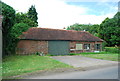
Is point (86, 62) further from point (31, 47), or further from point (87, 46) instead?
point (87, 46)

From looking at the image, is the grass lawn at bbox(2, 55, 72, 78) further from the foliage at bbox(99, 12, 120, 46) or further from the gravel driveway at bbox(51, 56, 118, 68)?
the foliage at bbox(99, 12, 120, 46)

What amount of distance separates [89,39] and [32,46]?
12.0m

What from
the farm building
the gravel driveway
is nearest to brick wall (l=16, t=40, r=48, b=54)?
the farm building

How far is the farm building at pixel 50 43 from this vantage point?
1534cm

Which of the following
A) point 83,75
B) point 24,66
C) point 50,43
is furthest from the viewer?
point 50,43

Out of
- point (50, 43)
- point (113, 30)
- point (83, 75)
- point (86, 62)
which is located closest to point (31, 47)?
point (50, 43)

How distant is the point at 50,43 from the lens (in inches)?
653

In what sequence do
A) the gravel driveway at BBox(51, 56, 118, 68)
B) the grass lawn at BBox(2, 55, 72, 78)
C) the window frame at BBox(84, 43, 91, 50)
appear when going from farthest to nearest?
the window frame at BBox(84, 43, 91, 50) < the gravel driveway at BBox(51, 56, 118, 68) < the grass lawn at BBox(2, 55, 72, 78)

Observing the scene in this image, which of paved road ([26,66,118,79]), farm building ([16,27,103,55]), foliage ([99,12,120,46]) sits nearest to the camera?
paved road ([26,66,118,79])

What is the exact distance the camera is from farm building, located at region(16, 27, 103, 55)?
1534cm

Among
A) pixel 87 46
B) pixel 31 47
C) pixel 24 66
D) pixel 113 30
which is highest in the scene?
pixel 113 30

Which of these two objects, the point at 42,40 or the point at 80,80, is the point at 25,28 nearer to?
the point at 42,40

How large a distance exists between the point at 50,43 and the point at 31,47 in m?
3.29

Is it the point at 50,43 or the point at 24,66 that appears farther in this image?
the point at 50,43
